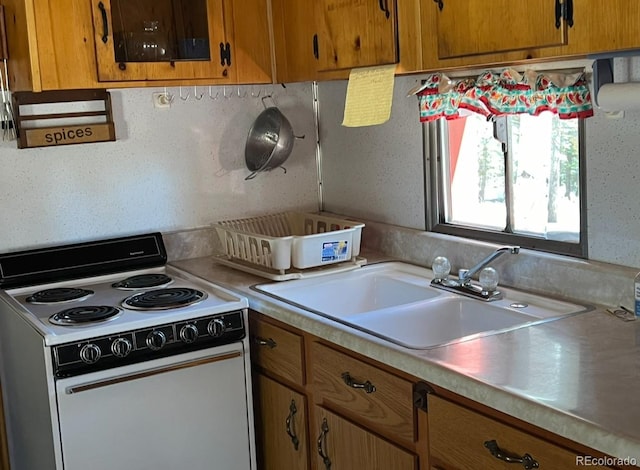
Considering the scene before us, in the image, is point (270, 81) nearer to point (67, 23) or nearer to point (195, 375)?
point (67, 23)

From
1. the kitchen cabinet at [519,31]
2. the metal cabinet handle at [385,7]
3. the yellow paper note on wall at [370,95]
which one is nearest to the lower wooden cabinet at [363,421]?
the yellow paper note on wall at [370,95]

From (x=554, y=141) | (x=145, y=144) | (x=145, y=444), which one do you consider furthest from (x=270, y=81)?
(x=145, y=444)

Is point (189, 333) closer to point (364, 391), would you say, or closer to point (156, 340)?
point (156, 340)

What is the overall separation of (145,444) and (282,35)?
1411 millimetres

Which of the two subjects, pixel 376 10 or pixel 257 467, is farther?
pixel 257 467

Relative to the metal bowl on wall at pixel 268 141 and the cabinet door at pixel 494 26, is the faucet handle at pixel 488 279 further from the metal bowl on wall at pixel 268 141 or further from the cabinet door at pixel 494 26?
the metal bowl on wall at pixel 268 141

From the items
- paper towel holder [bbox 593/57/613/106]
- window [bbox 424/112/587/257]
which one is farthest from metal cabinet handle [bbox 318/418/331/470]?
paper towel holder [bbox 593/57/613/106]

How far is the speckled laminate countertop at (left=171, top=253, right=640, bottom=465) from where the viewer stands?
4.77 feet

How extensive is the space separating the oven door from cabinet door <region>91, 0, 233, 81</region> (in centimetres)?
92

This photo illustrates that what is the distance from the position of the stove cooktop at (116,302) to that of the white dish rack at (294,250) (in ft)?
0.62

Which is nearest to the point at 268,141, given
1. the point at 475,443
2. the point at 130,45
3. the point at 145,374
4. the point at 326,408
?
the point at 130,45

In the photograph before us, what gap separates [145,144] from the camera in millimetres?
3010

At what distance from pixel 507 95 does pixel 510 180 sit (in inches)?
10.8

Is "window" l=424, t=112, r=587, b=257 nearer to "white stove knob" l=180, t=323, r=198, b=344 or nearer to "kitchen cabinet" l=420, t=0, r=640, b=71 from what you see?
"kitchen cabinet" l=420, t=0, r=640, b=71
